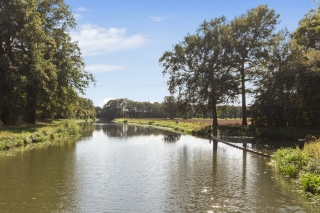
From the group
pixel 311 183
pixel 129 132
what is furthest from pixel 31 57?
pixel 311 183

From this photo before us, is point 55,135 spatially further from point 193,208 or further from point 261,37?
point 261,37

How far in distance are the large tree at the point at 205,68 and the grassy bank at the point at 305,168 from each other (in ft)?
92.8

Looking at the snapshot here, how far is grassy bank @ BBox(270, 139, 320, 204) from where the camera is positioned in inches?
457

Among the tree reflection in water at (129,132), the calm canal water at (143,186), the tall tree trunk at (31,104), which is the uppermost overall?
the tall tree trunk at (31,104)

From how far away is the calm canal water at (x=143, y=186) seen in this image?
10.4 metres

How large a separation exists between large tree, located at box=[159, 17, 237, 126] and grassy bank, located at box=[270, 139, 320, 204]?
28275 mm

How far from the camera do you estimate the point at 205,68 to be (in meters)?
46.9

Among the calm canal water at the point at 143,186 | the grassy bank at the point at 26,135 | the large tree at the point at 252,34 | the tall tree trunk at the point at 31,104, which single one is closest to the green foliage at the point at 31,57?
the tall tree trunk at the point at 31,104

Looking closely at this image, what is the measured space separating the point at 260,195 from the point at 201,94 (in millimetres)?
35867

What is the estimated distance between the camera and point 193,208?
10.2m

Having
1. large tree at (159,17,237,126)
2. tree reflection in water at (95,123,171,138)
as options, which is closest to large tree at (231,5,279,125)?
large tree at (159,17,237,126)

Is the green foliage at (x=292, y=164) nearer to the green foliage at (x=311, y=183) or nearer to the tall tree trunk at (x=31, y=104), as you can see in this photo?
the green foliage at (x=311, y=183)

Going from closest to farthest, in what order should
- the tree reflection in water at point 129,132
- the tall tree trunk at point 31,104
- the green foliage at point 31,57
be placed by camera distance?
the green foliage at point 31,57
the tall tree trunk at point 31,104
the tree reflection in water at point 129,132

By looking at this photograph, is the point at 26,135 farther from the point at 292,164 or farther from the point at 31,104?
the point at 292,164
